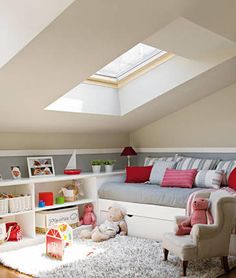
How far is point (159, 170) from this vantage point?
4.71m

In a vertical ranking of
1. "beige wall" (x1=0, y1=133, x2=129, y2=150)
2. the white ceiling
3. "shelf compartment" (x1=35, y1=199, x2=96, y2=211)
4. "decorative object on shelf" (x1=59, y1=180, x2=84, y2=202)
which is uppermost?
the white ceiling

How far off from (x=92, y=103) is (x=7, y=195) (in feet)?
4.75

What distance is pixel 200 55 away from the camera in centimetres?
378

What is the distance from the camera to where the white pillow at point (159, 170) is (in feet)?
15.2

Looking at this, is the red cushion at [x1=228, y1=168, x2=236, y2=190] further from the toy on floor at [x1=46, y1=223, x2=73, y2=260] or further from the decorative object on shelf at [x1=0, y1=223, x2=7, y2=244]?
the decorative object on shelf at [x1=0, y1=223, x2=7, y2=244]

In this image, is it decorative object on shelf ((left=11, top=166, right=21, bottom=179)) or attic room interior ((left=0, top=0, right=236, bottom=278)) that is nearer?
attic room interior ((left=0, top=0, right=236, bottom=278))

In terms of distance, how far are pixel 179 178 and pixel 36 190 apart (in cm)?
178

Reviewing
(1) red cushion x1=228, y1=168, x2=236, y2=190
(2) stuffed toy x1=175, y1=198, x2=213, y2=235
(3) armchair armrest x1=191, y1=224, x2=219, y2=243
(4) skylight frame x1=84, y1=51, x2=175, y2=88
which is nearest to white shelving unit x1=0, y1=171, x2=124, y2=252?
(4) skylight frame x1=84, y1=51, x2=175, y2=88

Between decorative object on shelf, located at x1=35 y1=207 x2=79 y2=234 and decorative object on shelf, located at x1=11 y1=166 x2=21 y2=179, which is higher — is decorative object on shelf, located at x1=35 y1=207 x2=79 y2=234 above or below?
below

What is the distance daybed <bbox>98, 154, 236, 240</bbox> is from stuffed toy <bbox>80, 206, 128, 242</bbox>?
86 millimetres

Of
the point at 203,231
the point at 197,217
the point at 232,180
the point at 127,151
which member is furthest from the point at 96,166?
the point at 203,231

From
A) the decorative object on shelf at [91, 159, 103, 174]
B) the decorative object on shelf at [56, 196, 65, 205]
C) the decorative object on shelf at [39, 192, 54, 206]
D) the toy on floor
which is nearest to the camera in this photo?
the toy on floor

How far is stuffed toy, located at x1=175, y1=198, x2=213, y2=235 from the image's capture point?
321 cm

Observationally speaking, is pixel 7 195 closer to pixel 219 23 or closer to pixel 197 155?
pixel 197 155
